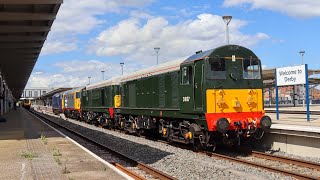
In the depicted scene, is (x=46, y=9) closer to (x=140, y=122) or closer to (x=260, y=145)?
(x=140, y=122)

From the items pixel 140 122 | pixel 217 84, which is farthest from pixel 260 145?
pixel 140 122

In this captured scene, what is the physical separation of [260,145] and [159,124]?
4507mm

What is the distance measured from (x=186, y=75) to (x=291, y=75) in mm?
5449

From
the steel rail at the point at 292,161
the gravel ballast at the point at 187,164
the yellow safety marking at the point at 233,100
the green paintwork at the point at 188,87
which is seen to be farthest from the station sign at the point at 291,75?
the gravel ballast at the point at 187,164

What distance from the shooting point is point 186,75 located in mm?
13828

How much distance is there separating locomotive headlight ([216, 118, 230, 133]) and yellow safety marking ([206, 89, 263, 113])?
1.66ft

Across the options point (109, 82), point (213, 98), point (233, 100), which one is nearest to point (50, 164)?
point (213, 98)

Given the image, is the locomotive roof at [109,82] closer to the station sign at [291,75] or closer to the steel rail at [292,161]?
the station sign at [291,75]

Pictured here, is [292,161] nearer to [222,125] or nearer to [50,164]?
[222,125]

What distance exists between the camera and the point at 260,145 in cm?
1482

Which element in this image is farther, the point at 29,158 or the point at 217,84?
the point at 217,84

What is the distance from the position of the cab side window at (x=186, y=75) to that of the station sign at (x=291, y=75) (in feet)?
17.0

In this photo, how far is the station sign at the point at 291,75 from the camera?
1591cm

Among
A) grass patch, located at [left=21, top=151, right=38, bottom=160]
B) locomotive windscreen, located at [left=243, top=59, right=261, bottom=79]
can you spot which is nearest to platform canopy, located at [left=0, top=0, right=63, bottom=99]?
grass patch, located at [left=21, top=151, right=38, bottom=160]
